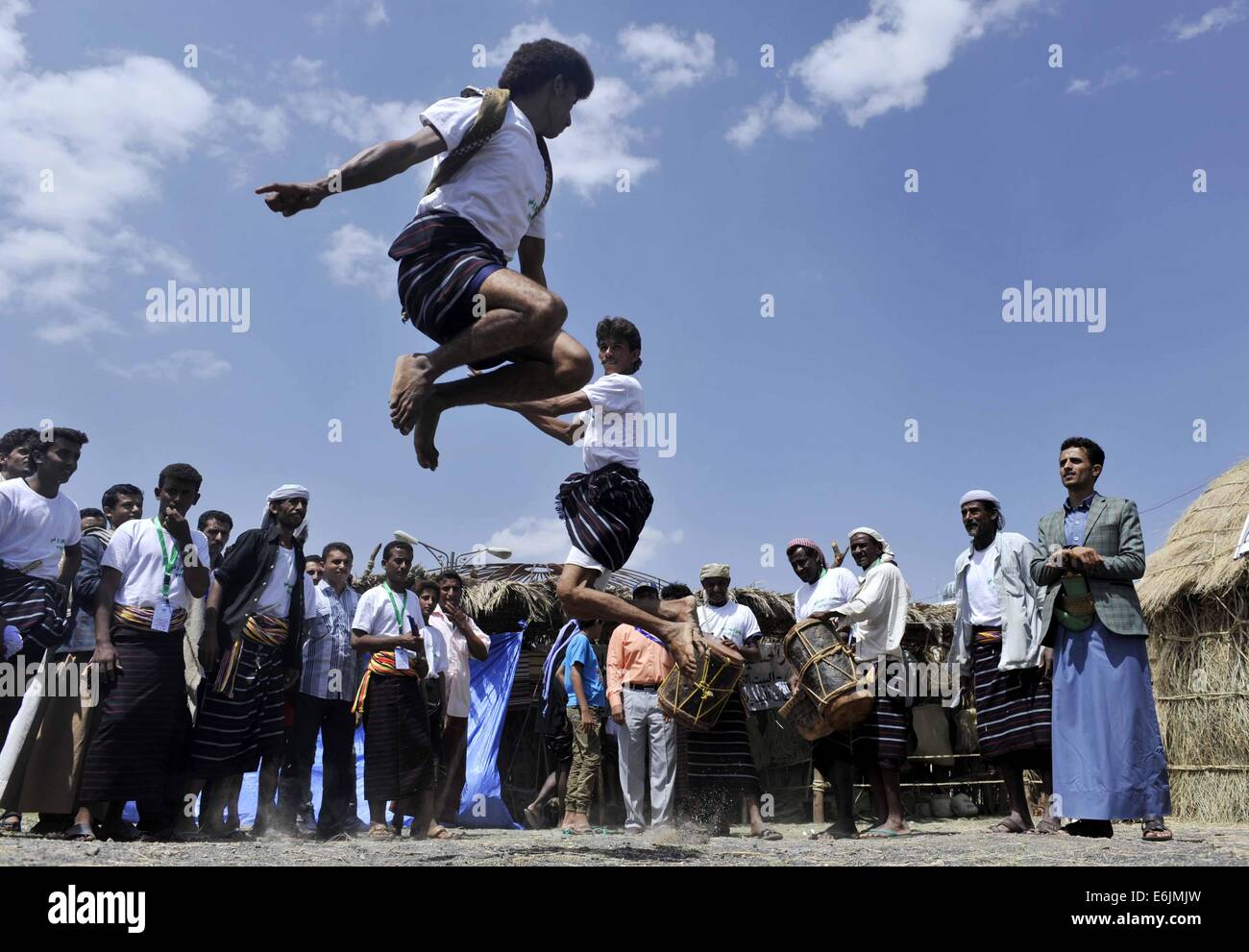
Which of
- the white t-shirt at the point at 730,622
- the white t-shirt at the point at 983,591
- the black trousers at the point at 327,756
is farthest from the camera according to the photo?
the white t-shirt at the point at 730,622

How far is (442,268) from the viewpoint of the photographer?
14.7 ft

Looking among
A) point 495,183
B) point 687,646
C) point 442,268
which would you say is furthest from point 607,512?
point 495,183

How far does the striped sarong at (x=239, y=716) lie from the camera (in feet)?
23.7

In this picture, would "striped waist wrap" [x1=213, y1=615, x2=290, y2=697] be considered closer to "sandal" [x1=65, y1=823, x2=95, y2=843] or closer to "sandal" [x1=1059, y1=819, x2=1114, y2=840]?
"sandal" [x1=65, y1=823, x2=95, y2=843]

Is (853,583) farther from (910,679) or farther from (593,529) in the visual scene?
(593,529)

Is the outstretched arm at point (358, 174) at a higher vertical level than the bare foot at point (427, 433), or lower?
higher

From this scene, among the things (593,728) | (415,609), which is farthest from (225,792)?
(593,728)

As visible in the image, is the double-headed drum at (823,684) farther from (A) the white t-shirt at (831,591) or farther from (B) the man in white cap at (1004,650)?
(B) the man in white cap at (1004,650)

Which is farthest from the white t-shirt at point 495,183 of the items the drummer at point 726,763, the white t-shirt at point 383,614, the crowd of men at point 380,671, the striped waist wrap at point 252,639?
the drummer at point 726,763

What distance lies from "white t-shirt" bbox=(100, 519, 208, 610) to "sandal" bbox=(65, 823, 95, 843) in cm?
139

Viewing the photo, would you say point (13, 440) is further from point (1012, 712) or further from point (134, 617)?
point (1012, 712)

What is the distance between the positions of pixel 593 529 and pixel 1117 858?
10.4 ft

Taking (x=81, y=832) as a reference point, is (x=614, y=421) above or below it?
above

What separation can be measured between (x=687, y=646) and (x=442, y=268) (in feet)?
6.77
